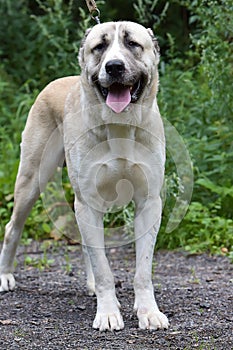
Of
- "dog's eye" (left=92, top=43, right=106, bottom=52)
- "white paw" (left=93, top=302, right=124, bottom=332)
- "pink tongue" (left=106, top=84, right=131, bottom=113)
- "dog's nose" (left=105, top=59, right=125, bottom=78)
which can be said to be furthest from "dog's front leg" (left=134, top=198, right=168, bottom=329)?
"dog's eye" (left=92, top=43, right=106, bottom=52)

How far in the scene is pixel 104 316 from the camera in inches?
174

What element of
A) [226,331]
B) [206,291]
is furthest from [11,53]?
[226,331]

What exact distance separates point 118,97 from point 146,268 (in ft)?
3.20

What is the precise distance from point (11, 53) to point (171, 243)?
16.7 ft

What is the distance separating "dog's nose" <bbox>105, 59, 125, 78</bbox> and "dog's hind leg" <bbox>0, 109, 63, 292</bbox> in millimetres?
1176

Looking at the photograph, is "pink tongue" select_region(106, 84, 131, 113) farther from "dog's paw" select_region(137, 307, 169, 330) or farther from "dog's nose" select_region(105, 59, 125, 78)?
"dog's paw" select_region(137, 307, 169, 330)

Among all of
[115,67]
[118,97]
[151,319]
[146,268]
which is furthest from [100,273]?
[115,67]

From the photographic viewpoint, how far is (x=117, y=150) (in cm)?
456

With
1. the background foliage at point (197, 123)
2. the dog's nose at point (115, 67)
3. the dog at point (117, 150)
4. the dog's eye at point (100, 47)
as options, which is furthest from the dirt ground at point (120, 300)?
the dog's eye at point (100, 47)

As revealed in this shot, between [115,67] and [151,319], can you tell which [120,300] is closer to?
[151,319]

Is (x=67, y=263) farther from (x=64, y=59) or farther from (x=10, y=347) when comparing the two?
(x=64, y=59)

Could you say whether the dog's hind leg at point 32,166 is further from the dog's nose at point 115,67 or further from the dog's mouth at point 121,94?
the dog's nose at point 115,67

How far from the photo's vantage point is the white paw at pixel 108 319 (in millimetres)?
4375

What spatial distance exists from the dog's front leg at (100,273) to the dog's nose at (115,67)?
809 mm
